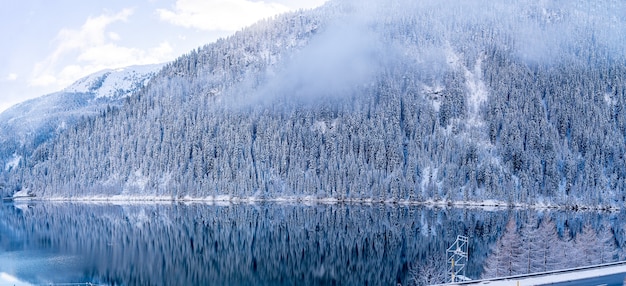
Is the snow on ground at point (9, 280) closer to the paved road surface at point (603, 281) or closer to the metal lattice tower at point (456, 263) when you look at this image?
the metal lattice tower at point (456, 263)

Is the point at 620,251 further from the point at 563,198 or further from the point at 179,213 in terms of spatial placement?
the point at 179,213

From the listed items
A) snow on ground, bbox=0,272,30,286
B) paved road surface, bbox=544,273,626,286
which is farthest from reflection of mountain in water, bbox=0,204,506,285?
paved road surface, bbox=544,273,626,286

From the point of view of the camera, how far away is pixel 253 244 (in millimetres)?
116312

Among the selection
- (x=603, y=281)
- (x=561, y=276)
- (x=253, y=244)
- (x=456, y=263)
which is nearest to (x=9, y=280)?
(x=253, y=244)

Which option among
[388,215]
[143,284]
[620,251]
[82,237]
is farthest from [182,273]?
[388,215]

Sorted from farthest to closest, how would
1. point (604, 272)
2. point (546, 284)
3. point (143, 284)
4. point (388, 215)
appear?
1. point (388, 215)
2. point (143, 284)
3. point (604, 272)
4. point (546, 284)

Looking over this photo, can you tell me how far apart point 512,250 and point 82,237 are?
101634mm

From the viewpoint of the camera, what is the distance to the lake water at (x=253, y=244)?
87.0 meters

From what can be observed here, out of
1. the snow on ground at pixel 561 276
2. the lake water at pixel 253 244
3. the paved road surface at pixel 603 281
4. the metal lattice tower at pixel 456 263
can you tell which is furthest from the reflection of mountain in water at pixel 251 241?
the paved road surface at pixel 603 281

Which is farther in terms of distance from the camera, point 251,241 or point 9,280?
point 251,241

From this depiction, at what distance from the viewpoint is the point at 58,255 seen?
348 feet

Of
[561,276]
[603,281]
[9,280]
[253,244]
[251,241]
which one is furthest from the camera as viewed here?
[251,241]

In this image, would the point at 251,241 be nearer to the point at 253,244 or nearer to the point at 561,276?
the point at 253,244

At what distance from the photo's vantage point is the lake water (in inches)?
3425
